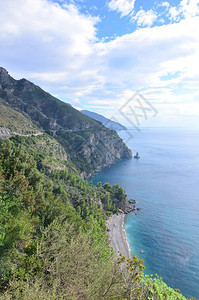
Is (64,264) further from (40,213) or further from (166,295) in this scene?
(40,213)

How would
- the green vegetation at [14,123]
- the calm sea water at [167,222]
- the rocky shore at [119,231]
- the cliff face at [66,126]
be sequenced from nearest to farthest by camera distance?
1. the calm sea water at [167,222]
2. the rocky shore at [119,231]
3. the green vegetation at [14,123]
4. the cliff face at [66,126]

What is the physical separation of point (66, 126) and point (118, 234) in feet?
466

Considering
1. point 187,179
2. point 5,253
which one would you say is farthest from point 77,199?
point 187,179

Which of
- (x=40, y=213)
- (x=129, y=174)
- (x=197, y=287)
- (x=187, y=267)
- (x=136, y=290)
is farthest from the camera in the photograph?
(x=129, y=174)

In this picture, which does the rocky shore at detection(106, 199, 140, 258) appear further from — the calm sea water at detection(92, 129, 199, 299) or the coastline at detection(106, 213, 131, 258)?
the calm sea water at detection(92, 129, 199, 299)

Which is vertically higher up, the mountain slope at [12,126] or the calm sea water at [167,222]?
the mountain slope at [12,126]

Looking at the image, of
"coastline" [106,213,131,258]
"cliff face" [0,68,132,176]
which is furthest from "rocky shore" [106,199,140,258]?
"cliff face" [0,68,132,176]

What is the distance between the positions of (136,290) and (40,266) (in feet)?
23.8

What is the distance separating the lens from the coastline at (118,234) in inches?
1971

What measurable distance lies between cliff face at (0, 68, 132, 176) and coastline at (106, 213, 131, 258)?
2491 inches

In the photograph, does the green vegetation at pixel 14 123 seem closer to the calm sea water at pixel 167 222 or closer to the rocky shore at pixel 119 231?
the calm sea water at pixel 167 222

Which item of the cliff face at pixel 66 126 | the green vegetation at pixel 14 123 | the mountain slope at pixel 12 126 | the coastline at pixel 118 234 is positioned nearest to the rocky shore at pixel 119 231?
the coastline at pixel 118 234

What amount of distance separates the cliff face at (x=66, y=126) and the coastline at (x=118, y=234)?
63.3 metres

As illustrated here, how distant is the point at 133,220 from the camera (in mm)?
69188
